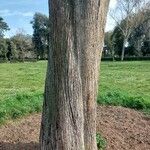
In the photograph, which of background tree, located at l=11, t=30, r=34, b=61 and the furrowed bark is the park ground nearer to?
the furrowed bark

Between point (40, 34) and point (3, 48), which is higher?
point (40, 34)

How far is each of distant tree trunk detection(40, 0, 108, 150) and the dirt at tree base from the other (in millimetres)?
1518

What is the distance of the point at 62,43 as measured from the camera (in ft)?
16.9

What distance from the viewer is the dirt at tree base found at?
7.18m

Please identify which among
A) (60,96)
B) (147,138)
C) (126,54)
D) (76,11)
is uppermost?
(76,11)

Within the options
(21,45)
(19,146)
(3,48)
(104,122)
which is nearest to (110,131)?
(104,122)

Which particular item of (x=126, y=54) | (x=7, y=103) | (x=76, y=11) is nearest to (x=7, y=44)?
(x=126, y=54)

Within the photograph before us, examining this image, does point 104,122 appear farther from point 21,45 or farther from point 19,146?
point 21,45

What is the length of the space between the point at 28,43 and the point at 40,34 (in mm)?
3811

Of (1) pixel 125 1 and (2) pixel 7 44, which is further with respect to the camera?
(2) pixel 7 44

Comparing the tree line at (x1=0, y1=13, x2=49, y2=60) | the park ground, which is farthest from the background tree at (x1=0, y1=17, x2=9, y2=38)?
the park ground

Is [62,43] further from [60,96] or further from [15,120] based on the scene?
[15,120]

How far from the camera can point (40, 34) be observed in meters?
84.5

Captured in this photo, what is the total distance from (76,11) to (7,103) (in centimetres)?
499
